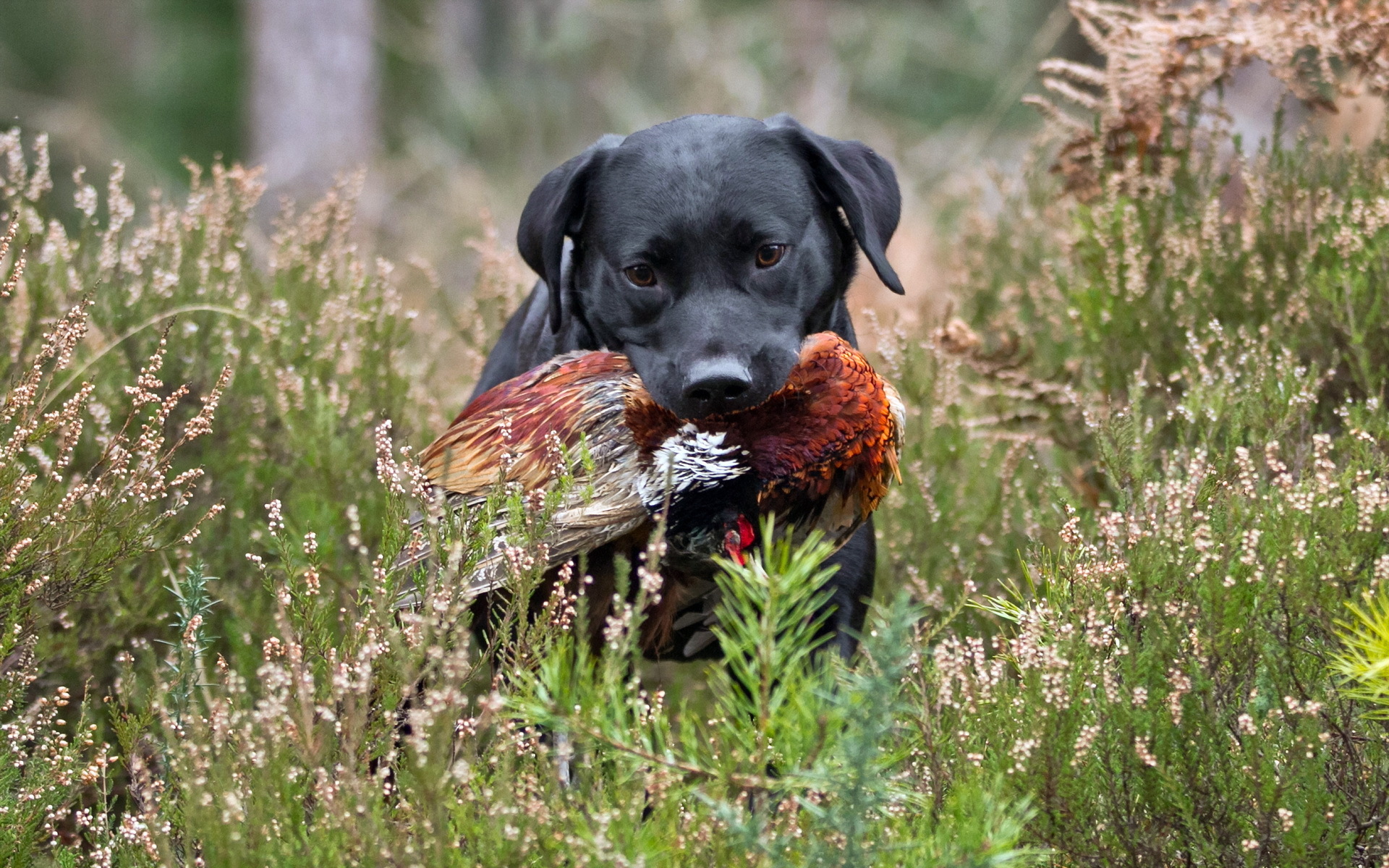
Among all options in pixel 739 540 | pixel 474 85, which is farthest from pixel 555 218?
pixel 474 85

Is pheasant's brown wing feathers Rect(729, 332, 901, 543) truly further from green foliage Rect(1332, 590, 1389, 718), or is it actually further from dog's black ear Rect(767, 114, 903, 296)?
green foliage Rect(1332, 590, 1389, 718)

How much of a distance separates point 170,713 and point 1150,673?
1.81m

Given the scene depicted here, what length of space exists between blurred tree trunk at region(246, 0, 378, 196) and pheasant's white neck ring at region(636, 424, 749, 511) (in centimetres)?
1131

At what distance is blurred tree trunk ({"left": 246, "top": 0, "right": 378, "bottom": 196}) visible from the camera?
13117 millimetres

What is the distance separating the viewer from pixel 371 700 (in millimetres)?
Answer: 2605

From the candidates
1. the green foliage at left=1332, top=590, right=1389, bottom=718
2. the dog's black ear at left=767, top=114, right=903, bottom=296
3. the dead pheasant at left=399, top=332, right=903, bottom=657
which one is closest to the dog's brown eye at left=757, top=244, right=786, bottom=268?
the dog's black ear at left=767, top=114, right=903, bottom=296

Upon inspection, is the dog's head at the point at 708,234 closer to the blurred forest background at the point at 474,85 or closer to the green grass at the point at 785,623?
the green grass at the point at 785,623

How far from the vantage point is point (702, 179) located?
329 centimetres

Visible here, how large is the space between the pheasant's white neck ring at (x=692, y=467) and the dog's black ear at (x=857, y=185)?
0.91 metres

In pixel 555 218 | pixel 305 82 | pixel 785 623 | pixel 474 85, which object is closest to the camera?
pixel 785 623

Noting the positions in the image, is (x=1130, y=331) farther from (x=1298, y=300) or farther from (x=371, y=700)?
(x=371, y=700)

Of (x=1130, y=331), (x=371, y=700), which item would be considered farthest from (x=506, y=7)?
(x=371, y=700)

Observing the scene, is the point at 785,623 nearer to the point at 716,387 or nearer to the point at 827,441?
the point at 827,441

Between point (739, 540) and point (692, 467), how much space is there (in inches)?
6.6
